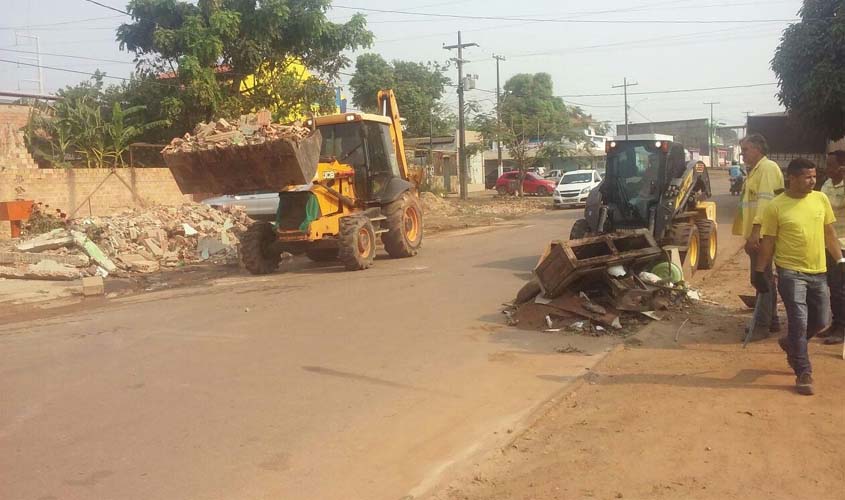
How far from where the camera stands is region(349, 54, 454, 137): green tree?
5234 centimetres

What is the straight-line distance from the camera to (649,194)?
1235 cm

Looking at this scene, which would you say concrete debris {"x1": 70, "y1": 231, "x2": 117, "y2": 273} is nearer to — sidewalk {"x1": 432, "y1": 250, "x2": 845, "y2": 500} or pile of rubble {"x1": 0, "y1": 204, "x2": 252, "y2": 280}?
pile of rubble {"x1": 0, "y1": 204, "x2": 252, "y2": 280}

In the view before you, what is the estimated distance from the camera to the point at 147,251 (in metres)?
16.6

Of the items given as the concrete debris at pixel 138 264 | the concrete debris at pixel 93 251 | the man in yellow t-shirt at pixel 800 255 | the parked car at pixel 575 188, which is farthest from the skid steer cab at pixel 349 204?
the parked car at pixel 575 188

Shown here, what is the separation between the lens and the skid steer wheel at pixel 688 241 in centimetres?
1124

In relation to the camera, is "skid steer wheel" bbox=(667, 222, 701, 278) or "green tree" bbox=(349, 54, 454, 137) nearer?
"skid steer wheel" bbox=(667, 222, 701, 278)

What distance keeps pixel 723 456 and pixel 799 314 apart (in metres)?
1.73

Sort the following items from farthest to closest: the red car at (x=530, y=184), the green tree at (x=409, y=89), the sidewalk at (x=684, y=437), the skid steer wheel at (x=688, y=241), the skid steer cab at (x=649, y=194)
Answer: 1. the green tree at (x=409, y=89)
2. the red car at (x=530, y=184)
3. the skid steer cab at (x=649, y=194)
4. the skid steer wheel at (x=688, y=241)
5. the sidewalk at (x=684, y=437)

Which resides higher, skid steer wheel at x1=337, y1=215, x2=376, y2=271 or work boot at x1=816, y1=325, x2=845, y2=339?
skid steer wheel at x1=337, y1=215, x2=376, y2=271

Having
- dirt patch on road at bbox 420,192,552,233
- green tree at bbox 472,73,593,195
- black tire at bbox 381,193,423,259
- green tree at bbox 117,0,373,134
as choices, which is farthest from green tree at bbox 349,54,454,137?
black tire at bbox 381,193,423,259

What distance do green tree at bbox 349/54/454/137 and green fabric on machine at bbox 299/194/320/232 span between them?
124 ft

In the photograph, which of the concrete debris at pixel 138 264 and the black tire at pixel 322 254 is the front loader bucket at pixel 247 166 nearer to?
the black tire at pixel 322 254

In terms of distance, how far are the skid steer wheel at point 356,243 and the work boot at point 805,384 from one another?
8.71m

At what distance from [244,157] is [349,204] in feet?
8.38
